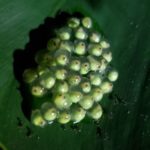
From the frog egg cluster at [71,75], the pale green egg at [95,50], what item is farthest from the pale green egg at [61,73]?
the pale green egg at [95,50]

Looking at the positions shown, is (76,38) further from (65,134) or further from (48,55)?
(65,134)

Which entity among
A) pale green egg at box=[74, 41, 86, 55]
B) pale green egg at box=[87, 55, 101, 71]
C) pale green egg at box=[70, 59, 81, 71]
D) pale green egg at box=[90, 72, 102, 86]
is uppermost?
pale green egg at box=[74, 41, 86, 55]

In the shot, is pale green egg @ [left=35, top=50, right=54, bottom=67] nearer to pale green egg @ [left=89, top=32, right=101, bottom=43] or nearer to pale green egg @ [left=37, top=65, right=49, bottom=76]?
pale green egg @ [left=37, top=65, right=49, bottom=76]

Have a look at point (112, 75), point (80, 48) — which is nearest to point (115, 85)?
point (112, 75)

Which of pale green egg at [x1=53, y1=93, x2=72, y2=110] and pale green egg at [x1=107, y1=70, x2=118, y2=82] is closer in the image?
pale green egg at [x1=53, y1=93, x2=72, y2=110]

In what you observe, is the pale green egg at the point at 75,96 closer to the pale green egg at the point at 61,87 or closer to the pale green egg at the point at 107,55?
the pale green egg at the point at 61,87

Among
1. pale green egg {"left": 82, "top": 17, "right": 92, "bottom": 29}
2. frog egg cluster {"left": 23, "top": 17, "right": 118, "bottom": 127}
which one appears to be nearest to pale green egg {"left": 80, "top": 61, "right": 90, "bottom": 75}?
frog egg cluster {"left": 23, "top": 17, "right": 118, "bottom": 127}

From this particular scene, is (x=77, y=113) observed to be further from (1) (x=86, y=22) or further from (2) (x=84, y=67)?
(1) (x=86, y=22)
